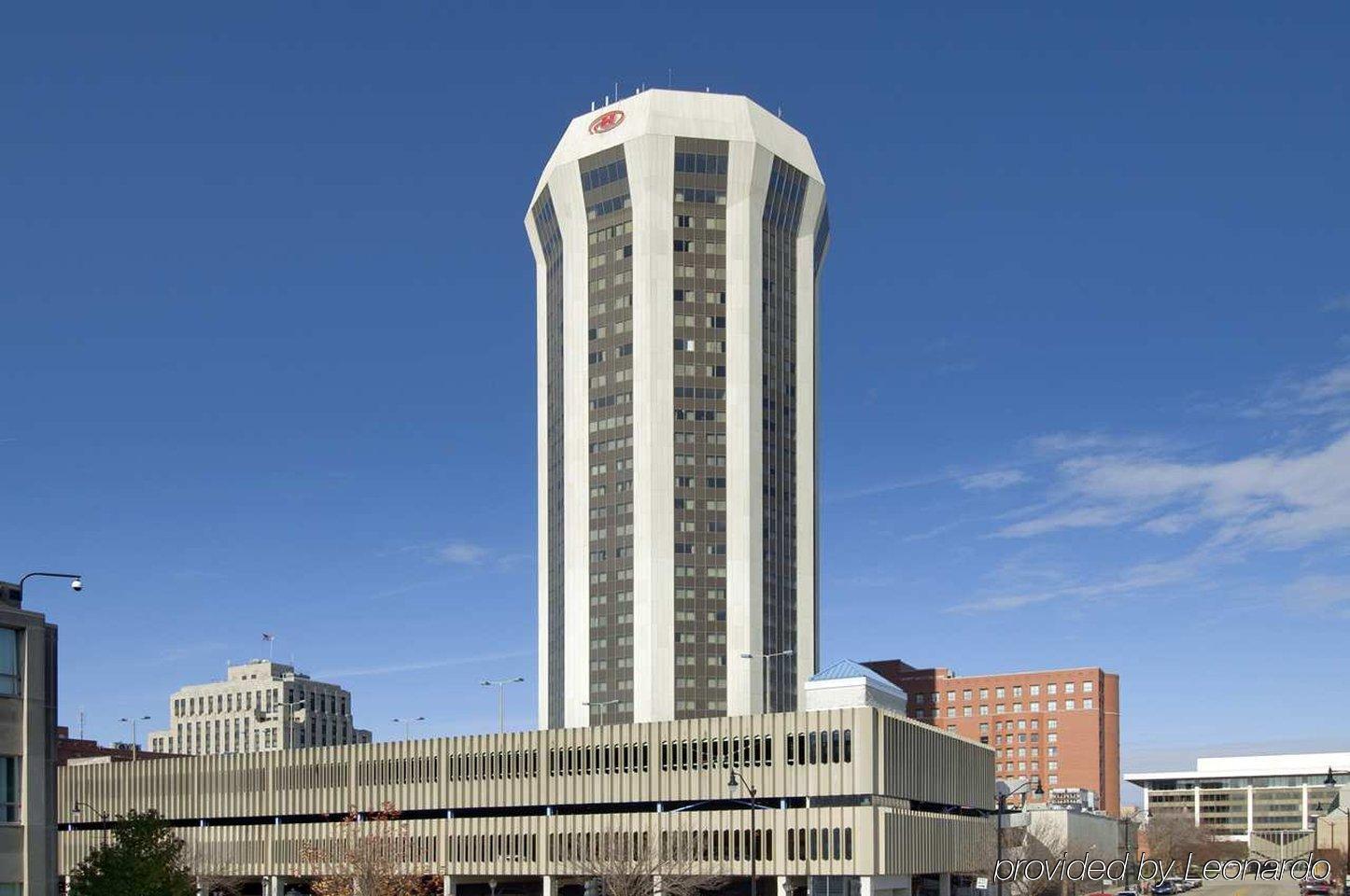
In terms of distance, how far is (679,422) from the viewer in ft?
562

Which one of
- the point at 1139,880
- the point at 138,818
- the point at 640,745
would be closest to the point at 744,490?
the point at 640,745

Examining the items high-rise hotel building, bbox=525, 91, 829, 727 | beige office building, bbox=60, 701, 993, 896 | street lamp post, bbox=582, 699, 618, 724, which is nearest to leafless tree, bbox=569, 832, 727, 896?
beige office building, bbox=60, 701, 993, 896

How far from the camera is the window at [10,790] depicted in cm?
5478

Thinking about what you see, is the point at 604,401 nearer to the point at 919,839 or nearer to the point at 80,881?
the point at 919,839

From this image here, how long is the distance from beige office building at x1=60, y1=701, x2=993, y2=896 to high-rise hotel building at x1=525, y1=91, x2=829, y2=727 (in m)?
34.1

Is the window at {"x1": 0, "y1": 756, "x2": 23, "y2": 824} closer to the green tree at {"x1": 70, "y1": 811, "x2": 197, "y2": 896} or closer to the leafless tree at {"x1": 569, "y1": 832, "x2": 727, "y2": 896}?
the green tree at {"x1": 70, "y1": 811, "x2": 197, "y2": 896}

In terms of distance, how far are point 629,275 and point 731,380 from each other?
16.8 m

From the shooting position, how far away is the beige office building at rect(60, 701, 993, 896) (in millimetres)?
115438

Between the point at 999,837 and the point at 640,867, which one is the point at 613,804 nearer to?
the point at 640,867

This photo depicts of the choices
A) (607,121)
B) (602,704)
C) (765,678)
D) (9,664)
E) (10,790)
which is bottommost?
(602,704)

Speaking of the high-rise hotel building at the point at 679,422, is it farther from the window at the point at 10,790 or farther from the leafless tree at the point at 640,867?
the window at the point at 10,790

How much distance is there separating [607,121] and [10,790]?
432 ft

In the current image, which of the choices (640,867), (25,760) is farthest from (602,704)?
(25,760)

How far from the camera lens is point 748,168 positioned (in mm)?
173000
